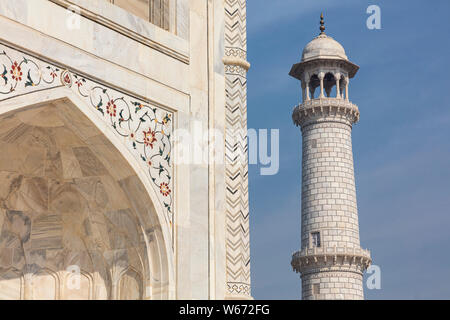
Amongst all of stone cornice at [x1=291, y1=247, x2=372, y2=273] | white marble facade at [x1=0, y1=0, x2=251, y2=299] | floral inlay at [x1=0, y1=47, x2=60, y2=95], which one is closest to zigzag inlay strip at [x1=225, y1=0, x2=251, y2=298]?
white marble facade at [x1=0, y1=0, x2=251, y2=299]

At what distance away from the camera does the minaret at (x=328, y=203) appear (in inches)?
1315

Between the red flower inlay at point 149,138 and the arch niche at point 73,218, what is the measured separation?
39cm

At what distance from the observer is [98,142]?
9.49 metres

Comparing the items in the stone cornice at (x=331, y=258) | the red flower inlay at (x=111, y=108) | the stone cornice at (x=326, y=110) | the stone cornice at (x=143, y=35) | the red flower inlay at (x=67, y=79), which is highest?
the stone cornice at (x=326, y=110)

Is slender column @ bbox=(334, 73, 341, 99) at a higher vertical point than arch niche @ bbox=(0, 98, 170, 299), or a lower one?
higher

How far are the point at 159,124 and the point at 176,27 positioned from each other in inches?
48.0

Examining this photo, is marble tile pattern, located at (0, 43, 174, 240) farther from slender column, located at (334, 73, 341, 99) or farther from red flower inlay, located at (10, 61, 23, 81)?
slender column, located at (334, 73, 341, 99)

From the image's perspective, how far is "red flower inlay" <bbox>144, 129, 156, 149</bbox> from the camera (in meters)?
9.80

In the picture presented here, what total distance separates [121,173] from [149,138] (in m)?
0.49

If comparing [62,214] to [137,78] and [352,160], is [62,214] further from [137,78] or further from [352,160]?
[352,160]

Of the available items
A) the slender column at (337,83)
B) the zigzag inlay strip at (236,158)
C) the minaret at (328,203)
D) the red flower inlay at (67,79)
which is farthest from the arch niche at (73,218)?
the slender column at (337,83)

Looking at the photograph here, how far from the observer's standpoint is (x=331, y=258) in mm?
33344

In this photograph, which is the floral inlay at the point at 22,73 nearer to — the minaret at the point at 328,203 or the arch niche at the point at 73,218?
the arch niche at the point at 73,218

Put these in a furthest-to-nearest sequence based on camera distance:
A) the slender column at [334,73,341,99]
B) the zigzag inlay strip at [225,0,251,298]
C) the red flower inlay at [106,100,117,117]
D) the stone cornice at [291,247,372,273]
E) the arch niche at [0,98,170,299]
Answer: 1. the slender column at [334,73,341,99]
2. the stone cornice at [291,247,372,273]
3. the zigzag inlay strip at [225,0,251,298]
4. the arch niche at [0,98,170,299]
5. the red flower inlay at [106,100,117,117]
